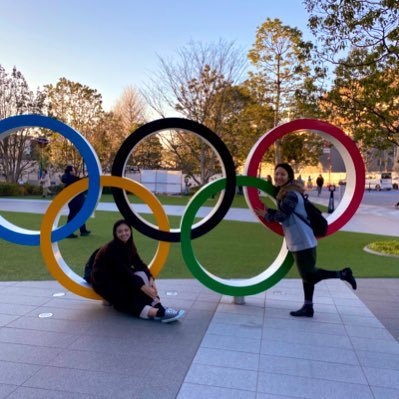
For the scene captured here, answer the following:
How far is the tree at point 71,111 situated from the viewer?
31281 mm

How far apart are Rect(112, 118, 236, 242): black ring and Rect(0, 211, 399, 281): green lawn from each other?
1869 millimetres

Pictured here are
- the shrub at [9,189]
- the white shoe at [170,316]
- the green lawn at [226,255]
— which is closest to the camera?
the white shoe at [170,316]

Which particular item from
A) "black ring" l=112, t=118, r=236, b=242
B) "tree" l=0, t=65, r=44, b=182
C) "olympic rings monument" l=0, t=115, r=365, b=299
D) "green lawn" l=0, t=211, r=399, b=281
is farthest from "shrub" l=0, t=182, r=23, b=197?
"black ring" l=112, t=118, r=236, b=242

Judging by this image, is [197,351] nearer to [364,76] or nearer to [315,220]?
[315,220]

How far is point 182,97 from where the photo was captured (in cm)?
2542

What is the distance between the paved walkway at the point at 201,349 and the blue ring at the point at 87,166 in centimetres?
88

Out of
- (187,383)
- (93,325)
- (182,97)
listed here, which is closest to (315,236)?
(187,383)

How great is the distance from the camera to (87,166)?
16.8ft

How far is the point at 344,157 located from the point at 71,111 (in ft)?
97.6

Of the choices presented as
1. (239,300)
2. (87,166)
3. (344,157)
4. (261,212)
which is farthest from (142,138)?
(344,157)

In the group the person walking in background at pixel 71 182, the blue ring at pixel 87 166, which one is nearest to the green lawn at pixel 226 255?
the person walking in background at pixel 71 182

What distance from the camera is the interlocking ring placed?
518 cm

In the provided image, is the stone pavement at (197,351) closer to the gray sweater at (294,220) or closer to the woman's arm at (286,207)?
the gray sweater at (294,220)

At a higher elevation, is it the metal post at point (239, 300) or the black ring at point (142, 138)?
the black ring at point (142, 138)
